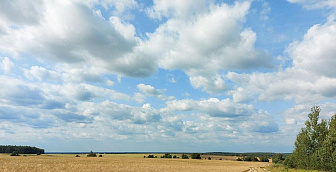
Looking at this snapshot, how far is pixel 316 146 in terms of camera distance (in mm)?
51062

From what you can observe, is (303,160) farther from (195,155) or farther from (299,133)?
(195,155)

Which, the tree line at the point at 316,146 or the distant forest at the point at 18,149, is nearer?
the tree line at the point at 316,146

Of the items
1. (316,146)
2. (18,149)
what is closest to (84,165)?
(316,146)

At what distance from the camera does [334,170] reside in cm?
3916

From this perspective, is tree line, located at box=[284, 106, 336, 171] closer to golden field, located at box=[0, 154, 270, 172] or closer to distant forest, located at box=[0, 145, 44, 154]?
golden field, located at box=[0, 154, 270, 172]

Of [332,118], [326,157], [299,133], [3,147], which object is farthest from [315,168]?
[3,147]

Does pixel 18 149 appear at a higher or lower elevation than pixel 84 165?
lower

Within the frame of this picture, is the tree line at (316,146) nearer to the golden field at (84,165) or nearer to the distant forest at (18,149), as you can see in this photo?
the golden field at (84,165)

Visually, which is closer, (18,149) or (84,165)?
(84,165)

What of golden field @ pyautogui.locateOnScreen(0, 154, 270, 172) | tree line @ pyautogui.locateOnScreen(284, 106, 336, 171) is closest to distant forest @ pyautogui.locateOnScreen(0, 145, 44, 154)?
golden field @ pyautogui.locateOnScreen(0, 154, 270, 172)

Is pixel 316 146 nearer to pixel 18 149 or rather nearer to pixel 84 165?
pixel 84 165

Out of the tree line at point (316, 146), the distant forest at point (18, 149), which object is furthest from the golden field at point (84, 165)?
the distant forest at point (18, 149)

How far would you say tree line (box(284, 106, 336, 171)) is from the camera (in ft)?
137

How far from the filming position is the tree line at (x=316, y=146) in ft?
137
